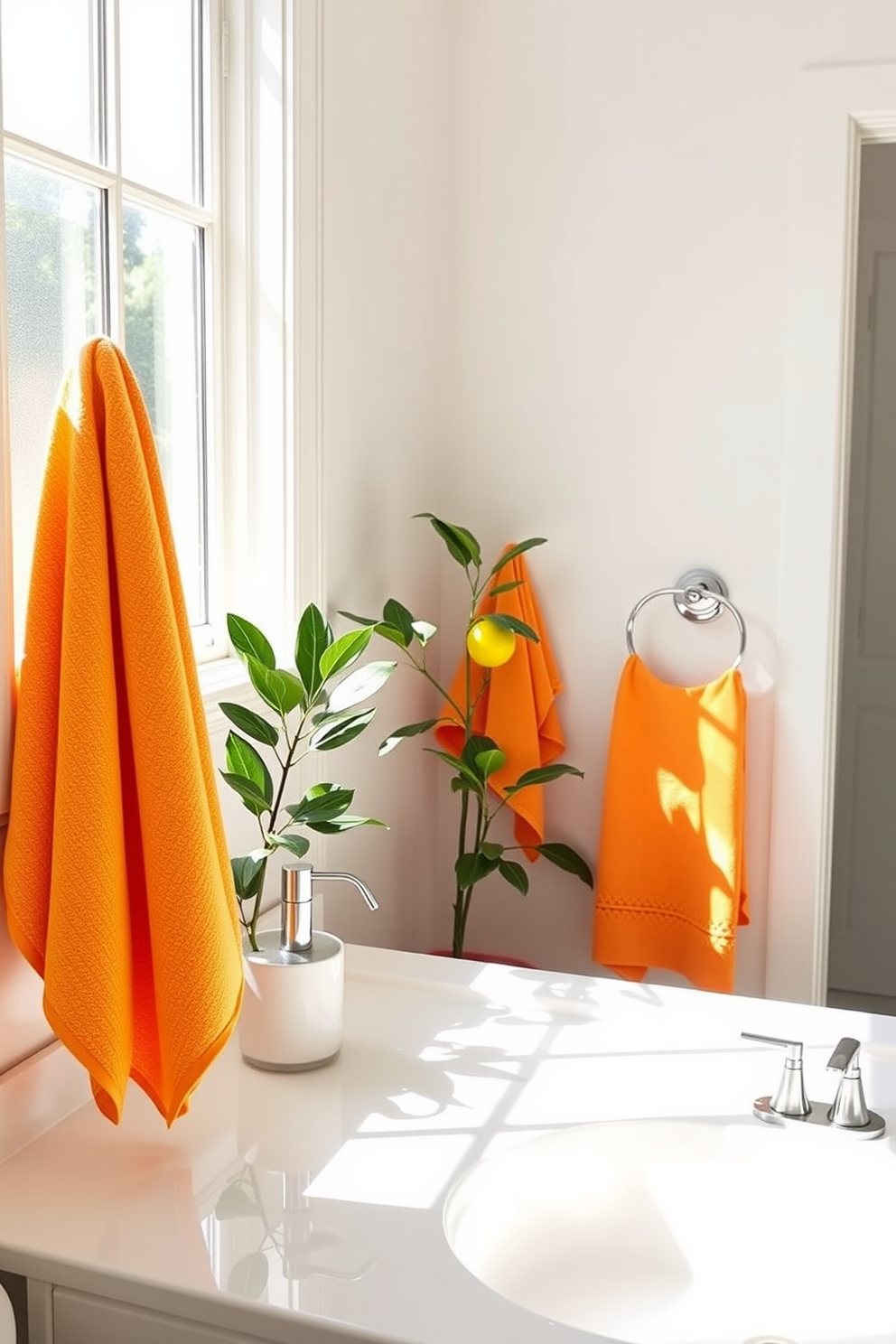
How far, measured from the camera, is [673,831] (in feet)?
6.65

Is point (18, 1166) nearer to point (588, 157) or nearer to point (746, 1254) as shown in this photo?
point (746, 1254)

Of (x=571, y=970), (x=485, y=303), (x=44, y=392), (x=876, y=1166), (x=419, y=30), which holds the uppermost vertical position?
(x=419, y=30)

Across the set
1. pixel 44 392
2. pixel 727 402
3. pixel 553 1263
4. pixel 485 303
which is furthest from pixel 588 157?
pixel 553 1263

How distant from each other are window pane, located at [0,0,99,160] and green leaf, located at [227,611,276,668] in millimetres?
481

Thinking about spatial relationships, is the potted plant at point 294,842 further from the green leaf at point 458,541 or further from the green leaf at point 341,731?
the green leaf at point 458,541

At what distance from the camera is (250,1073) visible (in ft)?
3.99

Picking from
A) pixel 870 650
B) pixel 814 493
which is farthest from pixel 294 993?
pixel 870 650

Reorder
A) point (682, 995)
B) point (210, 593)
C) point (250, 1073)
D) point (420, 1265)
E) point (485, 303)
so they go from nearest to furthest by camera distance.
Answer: point (420, 1265), point (250, 1073), point (682, 995), point (210, 593), point (485, 303)

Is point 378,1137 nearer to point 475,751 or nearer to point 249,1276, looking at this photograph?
point 249,1276

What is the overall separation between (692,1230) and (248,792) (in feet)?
1.81

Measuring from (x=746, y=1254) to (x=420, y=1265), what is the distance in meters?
0.35

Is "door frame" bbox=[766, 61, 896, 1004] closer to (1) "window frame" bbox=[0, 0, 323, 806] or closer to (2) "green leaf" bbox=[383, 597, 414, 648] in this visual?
(2) "green leaf" bbox=[383, 597, 414, 648]

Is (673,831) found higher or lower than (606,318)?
lower

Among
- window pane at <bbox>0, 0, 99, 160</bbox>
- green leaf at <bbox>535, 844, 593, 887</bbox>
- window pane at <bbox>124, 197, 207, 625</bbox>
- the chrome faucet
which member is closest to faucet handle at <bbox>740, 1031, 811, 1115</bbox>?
the chrome faucet
